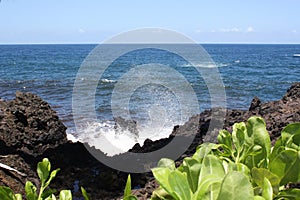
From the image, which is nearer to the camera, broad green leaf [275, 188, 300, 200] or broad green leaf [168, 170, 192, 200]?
broad green leaf [168, 170, 192, 200]

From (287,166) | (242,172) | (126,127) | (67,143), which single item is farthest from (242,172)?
(126,127)

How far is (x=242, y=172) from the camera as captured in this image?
2.63 ft

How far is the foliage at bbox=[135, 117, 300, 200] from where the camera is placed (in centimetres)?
59

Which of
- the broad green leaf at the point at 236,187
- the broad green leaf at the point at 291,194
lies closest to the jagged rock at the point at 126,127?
the broad green leaf at the point at 291,194

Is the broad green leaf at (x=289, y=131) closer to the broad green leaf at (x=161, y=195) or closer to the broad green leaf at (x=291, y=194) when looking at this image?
the broad green leaf at (x=291, y=194)

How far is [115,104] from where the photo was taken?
12695 millimetres

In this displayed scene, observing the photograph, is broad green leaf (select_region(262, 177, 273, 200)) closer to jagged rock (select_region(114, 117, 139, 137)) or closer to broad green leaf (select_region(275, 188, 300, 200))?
broad green leaf (select_region(275, 188, 300, 200))

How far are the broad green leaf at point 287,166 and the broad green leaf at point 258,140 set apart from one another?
11 cm

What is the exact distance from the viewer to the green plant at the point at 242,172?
59 centimetres

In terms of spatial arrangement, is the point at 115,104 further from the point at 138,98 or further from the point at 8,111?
the point at 8,111

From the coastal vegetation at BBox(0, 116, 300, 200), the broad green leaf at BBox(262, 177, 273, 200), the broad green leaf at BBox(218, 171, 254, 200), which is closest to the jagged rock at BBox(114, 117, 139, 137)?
the coastal vegetation at BBox(0, 116, 300, 200)

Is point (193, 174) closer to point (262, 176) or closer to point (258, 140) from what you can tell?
point (262, 176)

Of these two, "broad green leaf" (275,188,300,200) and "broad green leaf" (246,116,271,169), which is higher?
"broad green leaf" (246,116,271,169)

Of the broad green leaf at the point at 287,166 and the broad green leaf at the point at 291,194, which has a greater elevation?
the broad green leaf at the point at 287,166
